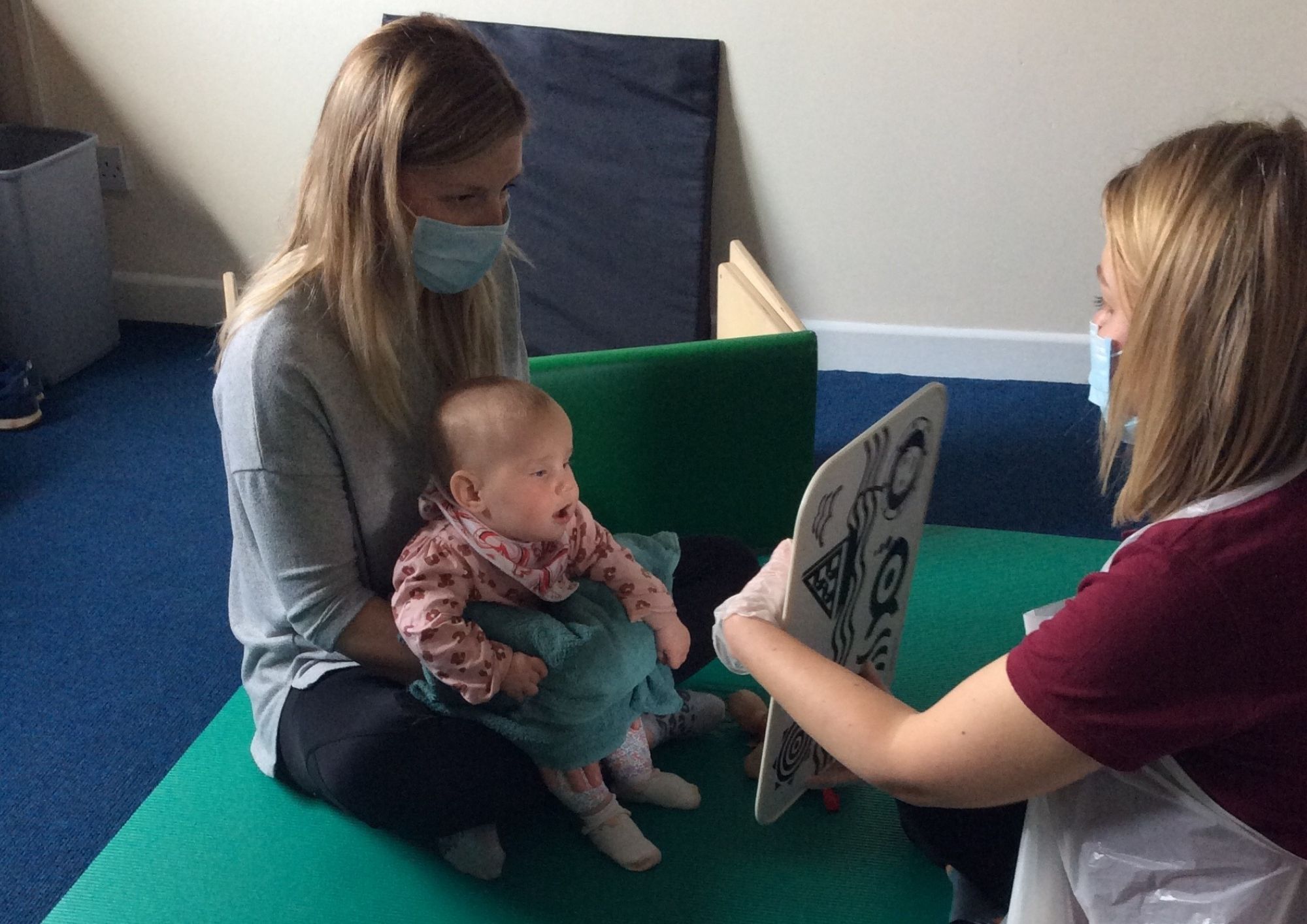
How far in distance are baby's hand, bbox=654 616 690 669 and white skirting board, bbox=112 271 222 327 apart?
2.04 metres

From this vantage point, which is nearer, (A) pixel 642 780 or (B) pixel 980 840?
(B) pixel 980 840

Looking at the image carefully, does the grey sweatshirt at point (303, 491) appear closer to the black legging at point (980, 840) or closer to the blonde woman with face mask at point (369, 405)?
the blonde woman with face mask at point (369, 405)

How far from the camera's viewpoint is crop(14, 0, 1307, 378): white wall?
2512mm

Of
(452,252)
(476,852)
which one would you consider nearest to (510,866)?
(476,852)

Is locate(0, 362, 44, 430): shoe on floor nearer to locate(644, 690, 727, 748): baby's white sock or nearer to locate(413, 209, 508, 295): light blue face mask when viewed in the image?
locate(413, 209, 508, 295): light blue face mask

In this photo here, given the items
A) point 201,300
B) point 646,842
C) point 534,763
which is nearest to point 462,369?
point 534,763

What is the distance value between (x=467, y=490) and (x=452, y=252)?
0.27 m

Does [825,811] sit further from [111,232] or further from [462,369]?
[111,232]

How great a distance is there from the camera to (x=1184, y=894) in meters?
1.02

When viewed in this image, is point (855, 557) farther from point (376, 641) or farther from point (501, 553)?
point (376, 641)

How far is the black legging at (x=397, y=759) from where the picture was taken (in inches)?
53.4

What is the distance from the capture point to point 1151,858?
1023 mm

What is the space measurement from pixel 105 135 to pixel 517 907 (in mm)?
2391

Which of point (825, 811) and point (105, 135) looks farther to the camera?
point (105, 135)
